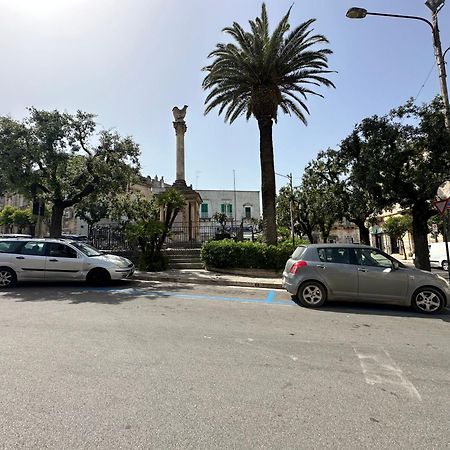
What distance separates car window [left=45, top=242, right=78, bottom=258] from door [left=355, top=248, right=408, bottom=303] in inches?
351

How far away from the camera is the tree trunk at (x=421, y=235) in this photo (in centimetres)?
1386

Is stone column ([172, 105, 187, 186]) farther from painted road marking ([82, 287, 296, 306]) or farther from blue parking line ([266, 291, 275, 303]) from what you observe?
blue parking line ([266, 291, 275, 303])

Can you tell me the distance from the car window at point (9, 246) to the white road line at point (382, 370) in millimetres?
10960

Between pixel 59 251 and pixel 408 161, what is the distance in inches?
528

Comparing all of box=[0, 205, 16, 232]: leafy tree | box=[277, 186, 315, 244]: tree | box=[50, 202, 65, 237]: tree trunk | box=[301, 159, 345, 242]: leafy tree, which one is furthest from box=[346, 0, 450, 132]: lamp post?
box=[0, 205, 16, 232]: leafy tree

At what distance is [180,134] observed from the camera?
25094 mm

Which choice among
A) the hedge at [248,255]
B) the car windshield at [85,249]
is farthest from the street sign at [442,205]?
the car windshield at [85,249]

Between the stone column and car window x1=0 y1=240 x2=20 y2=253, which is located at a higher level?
the stone column

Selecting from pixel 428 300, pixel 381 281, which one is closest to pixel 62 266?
pixel 381 281

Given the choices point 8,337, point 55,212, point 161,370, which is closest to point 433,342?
point 161,370

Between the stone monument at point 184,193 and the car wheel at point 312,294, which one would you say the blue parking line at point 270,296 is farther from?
the stone monument at point 184,193

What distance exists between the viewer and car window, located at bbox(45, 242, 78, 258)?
11.3 meters

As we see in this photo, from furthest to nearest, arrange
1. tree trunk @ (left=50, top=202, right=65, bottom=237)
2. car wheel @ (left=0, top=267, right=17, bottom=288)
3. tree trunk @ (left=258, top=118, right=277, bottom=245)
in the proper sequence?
1. tree trunk @ (left=50, top=202, right=65, bottom=237)
2. tree trunk @ (left=258, top=118, right=277, bottom=245)
3. car wheel @ (left=0, top=267, right=17, bottom=288)

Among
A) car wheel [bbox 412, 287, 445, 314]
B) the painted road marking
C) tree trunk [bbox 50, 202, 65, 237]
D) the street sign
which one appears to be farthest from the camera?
tree trunk [bbox 50, 202, 65, 237]
